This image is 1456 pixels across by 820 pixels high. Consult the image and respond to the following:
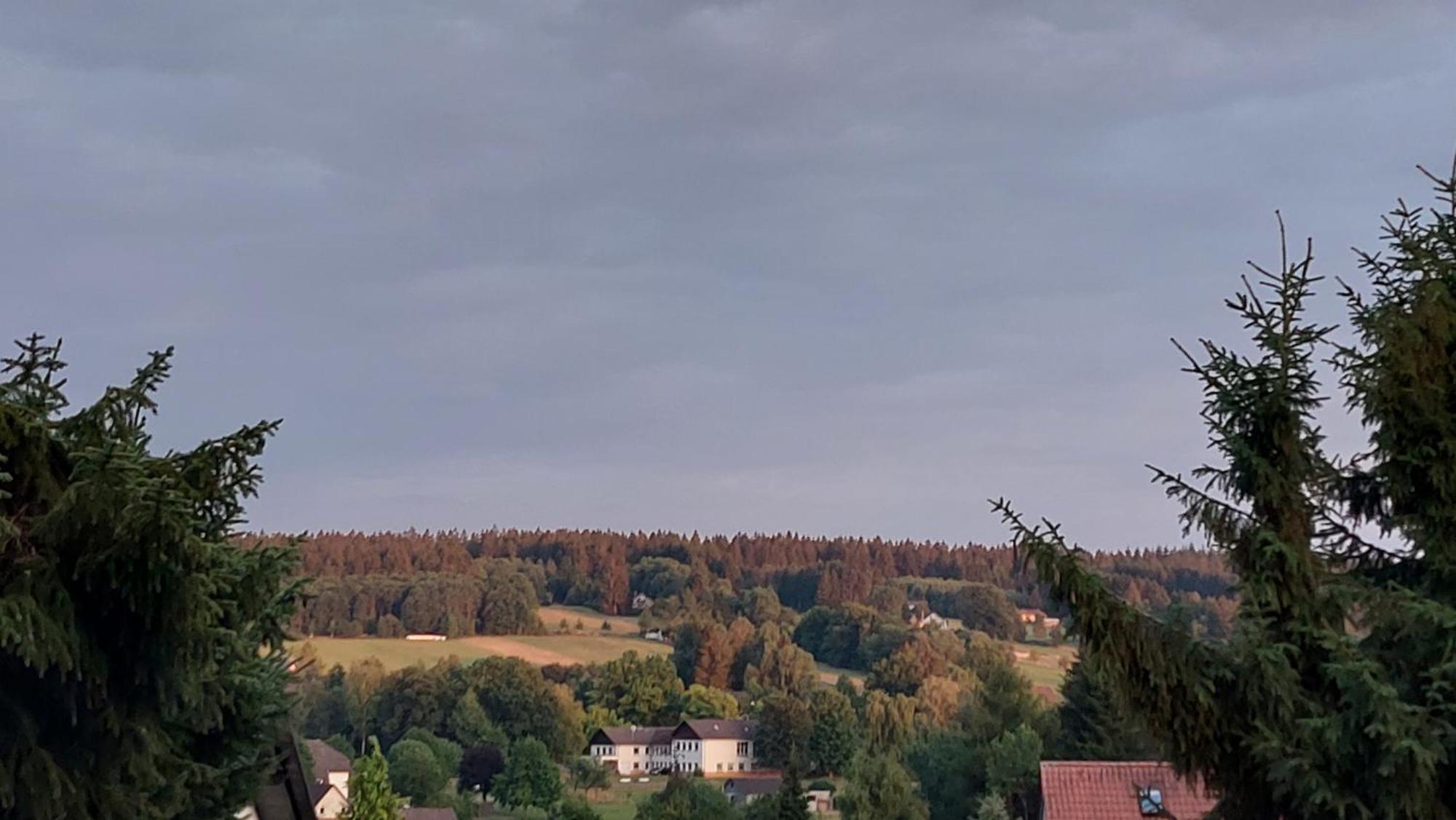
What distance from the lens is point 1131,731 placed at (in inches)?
342

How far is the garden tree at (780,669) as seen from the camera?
145125mm

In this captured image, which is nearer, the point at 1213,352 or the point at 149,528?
the point at 149,528

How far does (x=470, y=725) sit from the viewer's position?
11225 centimetres

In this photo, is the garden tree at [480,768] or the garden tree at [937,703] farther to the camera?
the garden tree at [937,703]

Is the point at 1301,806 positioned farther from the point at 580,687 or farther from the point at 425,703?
the point at 580,687

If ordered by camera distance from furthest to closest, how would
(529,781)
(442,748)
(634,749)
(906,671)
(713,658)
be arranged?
(713,658) < (906,671) < (634,749) < (442,748) < (529,781)

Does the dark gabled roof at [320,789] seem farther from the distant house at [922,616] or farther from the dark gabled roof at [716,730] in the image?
the distant house at [922,616]

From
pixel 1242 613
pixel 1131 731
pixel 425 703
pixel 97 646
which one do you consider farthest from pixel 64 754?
pixel 425 703

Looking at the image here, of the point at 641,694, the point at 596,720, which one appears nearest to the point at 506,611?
the point at 641,694

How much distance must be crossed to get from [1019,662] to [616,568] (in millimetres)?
59105

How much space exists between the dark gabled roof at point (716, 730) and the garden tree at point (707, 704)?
7386 millimetres

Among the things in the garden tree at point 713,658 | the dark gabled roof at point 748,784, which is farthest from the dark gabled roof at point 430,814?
the garden tree at point 713,658

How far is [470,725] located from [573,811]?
37.6 m

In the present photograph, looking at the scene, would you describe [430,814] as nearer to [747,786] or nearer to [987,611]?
[747,786]
